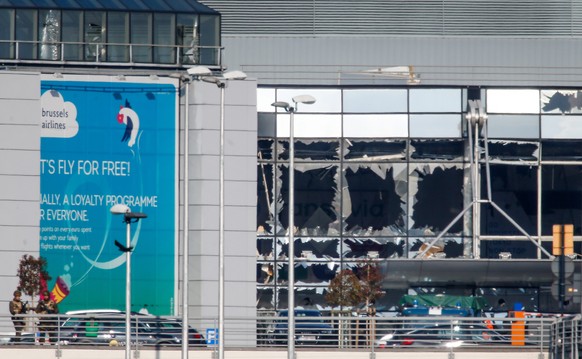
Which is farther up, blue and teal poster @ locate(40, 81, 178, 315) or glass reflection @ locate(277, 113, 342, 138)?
glass reflection @ locate(277, 113, 342, 138)

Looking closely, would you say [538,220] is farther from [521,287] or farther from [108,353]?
[108,353]

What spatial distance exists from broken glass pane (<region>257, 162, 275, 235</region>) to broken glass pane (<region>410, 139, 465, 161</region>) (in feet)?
16.8

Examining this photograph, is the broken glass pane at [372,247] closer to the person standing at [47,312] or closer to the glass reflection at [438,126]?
the glass reflection at [438,126]

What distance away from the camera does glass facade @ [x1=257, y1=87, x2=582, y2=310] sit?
53.6 metres

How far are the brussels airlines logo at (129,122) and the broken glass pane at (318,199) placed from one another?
7.74 m

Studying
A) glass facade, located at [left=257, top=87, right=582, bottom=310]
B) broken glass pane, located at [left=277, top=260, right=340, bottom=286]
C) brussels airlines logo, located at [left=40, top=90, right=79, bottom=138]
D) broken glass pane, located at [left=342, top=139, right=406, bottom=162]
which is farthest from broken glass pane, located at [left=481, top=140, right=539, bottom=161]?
brussels airlines logo, located at [left=40, top=90, right=79, bottom=138]

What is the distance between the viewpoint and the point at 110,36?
49.1m

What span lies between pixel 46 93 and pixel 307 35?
15.0 m

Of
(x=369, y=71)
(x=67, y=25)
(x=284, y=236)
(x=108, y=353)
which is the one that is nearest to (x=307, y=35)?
(x=369, y=71)

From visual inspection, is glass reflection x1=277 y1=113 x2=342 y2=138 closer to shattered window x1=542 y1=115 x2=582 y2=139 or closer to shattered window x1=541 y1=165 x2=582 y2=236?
shattered window x1=542 y1=115 x2=582 y2=139

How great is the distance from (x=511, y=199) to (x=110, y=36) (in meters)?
15.4

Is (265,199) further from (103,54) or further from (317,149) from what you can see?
(103,54)

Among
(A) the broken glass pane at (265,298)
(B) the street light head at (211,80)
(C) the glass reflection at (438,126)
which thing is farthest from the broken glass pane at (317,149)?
(B) the street light head at (211,80)

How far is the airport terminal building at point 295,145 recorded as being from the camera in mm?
47250
